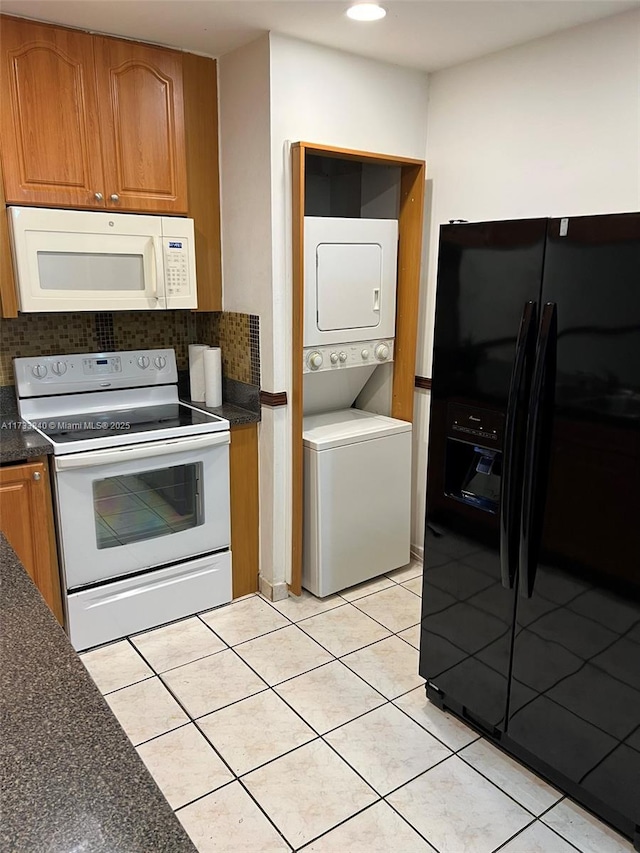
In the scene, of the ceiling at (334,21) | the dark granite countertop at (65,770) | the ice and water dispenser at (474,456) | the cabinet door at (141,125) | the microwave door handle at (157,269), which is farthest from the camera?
the microwave door handle at (157,269)

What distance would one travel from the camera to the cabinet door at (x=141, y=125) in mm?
2596

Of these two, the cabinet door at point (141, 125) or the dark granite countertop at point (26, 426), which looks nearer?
the dark granite countertop at point (26, 426)

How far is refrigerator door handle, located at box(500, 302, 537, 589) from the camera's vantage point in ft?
5.90

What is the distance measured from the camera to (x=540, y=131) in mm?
2641

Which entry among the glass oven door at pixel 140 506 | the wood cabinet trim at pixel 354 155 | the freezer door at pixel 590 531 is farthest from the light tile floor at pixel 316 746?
the wood cabinet trim at pixel 354 155

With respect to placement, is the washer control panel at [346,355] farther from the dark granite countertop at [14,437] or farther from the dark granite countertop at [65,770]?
the dark granite countertop at [65,770]

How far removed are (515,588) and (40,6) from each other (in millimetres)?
2559

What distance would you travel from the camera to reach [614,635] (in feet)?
5.71

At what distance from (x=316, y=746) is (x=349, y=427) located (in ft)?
4.82

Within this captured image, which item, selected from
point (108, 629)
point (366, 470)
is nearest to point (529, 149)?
point (366, 470)

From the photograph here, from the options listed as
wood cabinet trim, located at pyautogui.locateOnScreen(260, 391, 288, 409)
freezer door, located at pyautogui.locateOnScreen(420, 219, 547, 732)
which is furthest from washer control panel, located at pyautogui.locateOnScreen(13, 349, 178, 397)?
freezer door, located at pyautogui.locateOnScreen(420, 219, 547, 732)

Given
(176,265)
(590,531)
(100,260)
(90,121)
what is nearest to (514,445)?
(590,531)

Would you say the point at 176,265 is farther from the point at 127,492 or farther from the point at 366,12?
the point at 366,12

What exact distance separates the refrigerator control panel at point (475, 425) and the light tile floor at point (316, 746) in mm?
1048
